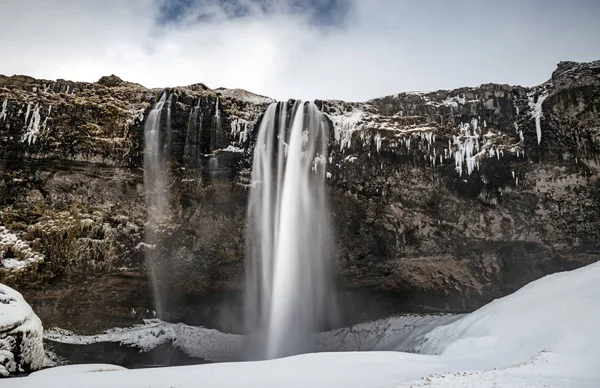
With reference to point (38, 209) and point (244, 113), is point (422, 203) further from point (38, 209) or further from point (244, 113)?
point (38, 209)

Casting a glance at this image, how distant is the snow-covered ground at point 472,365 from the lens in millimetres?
10461

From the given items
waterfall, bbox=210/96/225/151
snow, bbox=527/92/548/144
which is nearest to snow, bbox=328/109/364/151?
waterfall, bbox=210/96/225/151

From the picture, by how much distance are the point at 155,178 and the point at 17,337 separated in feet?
45.8

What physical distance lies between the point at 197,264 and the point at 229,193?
5596 millimetres

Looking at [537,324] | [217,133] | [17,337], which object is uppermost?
[217,133]

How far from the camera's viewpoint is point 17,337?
15430mm

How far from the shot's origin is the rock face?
2583 centimetres

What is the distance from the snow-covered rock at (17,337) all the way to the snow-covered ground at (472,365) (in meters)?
1.93

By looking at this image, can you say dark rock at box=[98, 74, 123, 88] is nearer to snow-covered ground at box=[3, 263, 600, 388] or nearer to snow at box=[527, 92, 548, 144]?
snow-covered ground at box=[3, 263, 600, 388]

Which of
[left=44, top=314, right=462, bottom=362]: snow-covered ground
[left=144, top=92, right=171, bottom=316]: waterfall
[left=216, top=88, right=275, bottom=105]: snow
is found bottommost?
[left=44, top=314, right=462, bottom=362]: snow-covered ground

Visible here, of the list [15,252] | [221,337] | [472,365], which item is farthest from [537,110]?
[15,252]

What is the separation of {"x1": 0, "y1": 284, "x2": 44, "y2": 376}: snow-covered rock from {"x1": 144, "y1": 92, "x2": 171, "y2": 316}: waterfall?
1125cm

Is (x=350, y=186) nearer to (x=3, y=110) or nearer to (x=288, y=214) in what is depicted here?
(x=288, y=214)

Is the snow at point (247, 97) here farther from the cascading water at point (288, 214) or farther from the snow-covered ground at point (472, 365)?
the snow-covered ground at point (472, 365)
